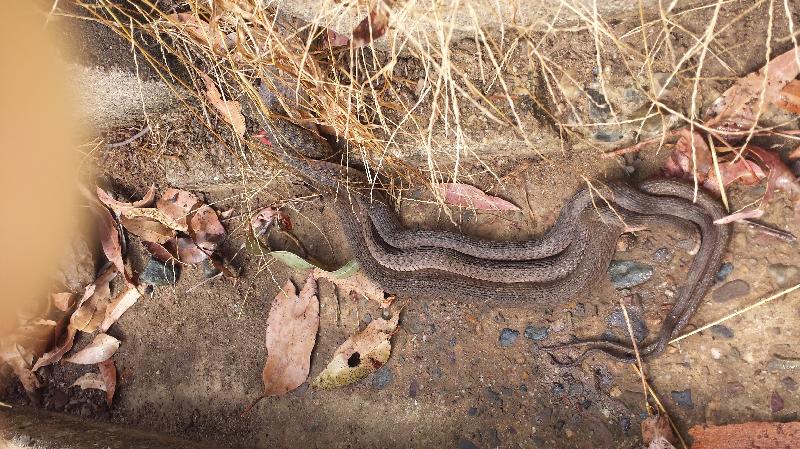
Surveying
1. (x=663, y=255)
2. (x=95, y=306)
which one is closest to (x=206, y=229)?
(x=95, y=306)

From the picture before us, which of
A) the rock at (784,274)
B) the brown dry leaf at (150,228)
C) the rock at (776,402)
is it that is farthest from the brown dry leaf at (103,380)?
the rock at (784,274)

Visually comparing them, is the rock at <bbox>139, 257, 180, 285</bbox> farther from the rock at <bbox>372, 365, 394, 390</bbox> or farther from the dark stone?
the dark stone

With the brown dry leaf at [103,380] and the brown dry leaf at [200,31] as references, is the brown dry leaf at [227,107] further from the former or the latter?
the brown dry leaf at [103,380]

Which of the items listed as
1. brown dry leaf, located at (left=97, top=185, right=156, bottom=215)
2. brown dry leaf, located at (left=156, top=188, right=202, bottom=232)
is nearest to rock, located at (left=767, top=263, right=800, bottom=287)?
brown dry leaf, located at (left=156, top=188, right=202, bottom=232)

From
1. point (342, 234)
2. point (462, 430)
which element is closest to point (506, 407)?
point (462, 430)

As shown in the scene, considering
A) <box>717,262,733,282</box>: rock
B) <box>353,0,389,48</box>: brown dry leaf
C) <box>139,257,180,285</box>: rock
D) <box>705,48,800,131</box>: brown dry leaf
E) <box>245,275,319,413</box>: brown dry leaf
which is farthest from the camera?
<box>139,257,180,285</box>: rock
